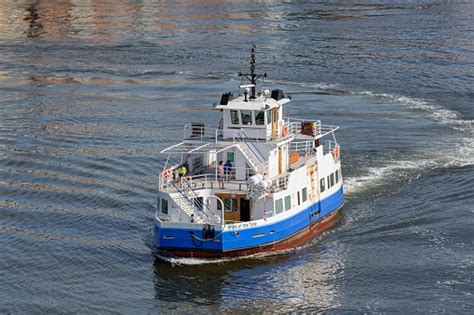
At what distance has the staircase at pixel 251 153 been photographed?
173 feet

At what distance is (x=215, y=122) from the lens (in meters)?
78.9

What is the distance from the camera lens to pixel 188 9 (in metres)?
152

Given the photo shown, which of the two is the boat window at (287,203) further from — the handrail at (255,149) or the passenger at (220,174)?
the passenger at (220,174)

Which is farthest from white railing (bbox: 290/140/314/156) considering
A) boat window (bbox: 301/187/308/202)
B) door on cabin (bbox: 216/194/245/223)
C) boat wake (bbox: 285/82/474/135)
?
boat wake (bbox: 285/82/474/135)

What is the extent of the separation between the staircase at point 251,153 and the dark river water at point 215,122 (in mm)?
5058

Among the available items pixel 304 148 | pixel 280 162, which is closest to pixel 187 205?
pixel 280 162

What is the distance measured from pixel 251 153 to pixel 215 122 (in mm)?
A: 25822

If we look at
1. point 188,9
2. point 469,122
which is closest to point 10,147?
point 469,122

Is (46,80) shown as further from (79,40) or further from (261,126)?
(261,126)

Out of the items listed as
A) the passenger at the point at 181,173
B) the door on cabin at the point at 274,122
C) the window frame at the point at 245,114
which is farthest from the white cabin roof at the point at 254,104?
the passenger at the point at 181,173

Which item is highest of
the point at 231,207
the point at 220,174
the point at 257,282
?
the point at 220,174

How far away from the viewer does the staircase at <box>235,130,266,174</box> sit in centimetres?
5281

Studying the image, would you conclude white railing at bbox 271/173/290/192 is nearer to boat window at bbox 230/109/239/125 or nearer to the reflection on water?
the reflection on water

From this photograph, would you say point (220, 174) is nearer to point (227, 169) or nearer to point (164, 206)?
point (227, 169)
